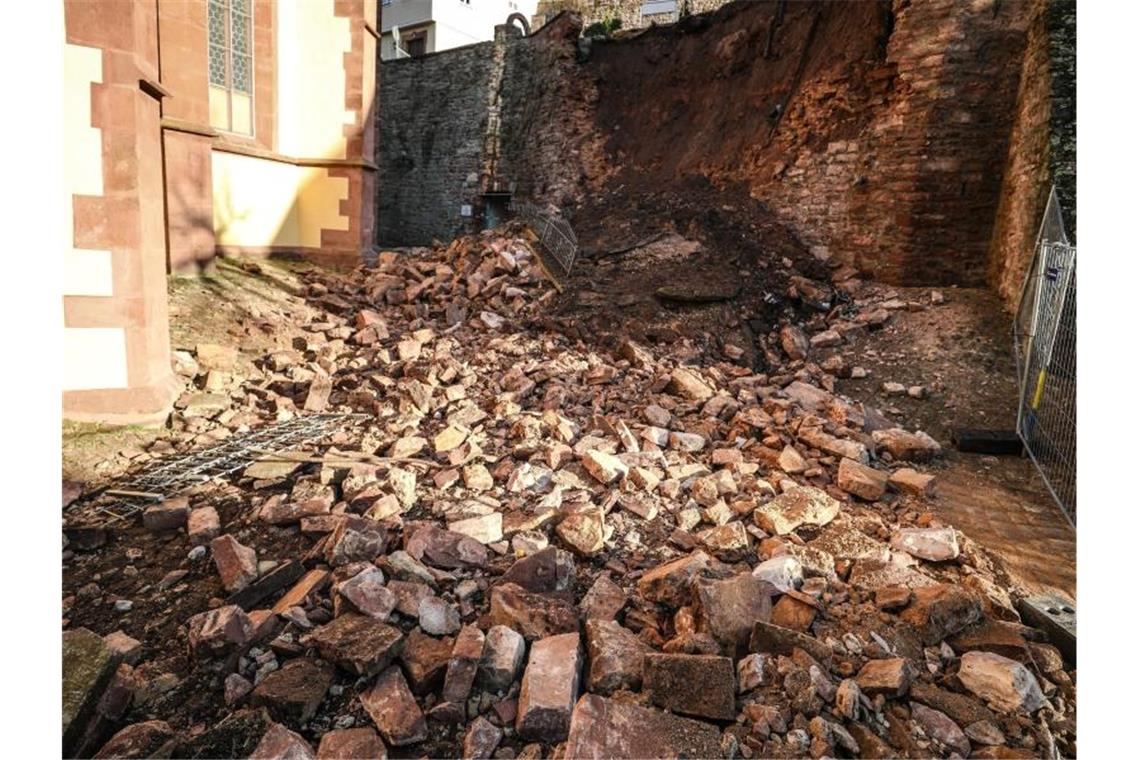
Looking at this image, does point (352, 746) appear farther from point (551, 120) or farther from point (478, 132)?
point (478, 132)

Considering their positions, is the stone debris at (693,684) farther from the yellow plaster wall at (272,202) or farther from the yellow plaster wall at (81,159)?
the yellow plaster wall at (272,202)

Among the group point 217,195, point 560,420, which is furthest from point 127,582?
point 217,195

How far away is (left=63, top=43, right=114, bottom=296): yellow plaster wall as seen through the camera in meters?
3.82

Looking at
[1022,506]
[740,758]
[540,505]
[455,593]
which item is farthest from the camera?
[1022,506]

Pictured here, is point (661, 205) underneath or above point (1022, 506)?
above

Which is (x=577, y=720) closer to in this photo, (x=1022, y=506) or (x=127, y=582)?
(x=127, y=582)

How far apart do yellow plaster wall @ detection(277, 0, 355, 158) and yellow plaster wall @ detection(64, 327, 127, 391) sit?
21.4 feet

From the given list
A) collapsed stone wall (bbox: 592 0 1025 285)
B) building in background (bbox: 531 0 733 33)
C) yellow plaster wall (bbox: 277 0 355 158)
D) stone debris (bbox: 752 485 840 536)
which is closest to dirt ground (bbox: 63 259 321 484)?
yellow plaster wall (bbox: 277 0 355 158)

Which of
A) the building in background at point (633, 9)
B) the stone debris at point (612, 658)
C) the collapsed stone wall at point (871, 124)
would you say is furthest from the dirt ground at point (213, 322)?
the building in background at point (633, 9)

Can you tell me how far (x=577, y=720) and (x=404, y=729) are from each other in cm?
57

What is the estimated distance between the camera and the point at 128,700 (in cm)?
204

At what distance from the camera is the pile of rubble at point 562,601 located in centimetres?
196

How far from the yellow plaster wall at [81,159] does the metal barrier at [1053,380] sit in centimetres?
702

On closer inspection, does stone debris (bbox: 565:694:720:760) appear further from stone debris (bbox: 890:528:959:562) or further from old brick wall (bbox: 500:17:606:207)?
old brick wall (bbox: 500:17:606:207)
